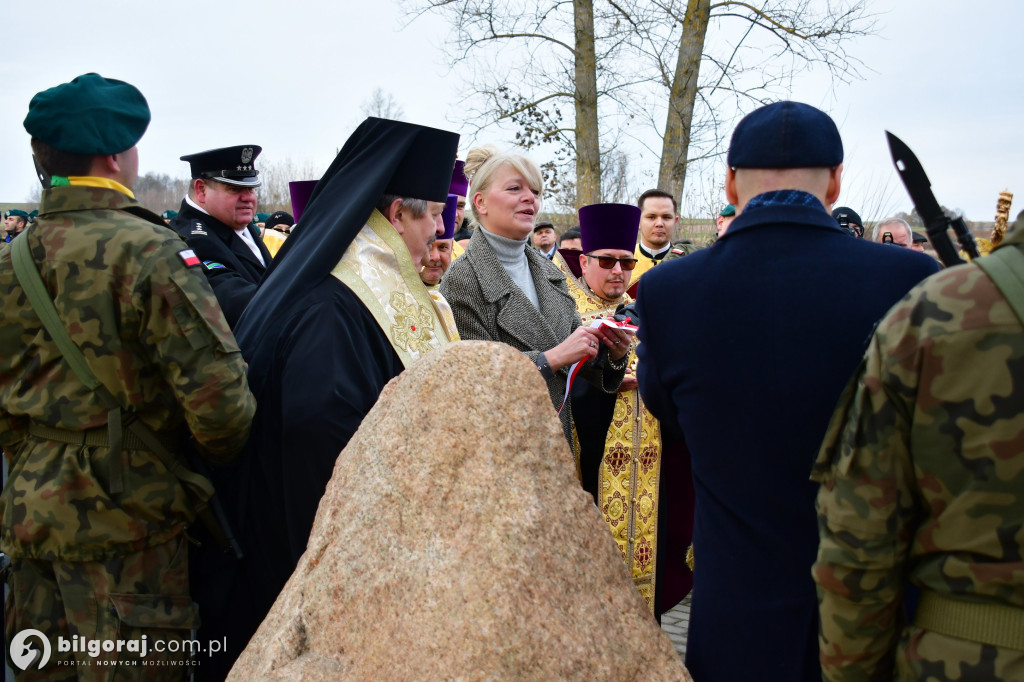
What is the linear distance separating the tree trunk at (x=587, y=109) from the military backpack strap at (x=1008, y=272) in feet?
35.8

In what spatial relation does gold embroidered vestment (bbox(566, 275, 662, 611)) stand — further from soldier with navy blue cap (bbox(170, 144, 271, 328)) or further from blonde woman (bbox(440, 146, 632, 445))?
soldier with navy blue cap (bbox(170, 144, 271, 328))

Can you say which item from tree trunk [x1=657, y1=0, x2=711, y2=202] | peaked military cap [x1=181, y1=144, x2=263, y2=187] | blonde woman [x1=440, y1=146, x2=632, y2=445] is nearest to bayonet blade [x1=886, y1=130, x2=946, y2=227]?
blonde woman [x1=440, y1=146, x2=632, y2=445]

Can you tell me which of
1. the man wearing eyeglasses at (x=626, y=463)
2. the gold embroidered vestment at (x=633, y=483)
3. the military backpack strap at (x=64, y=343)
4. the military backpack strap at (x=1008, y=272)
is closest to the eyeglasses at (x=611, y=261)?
the man wearing eyeglasses at (x=626, y=463)

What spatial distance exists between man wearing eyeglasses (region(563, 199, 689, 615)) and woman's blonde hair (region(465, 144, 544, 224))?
44 centimetres

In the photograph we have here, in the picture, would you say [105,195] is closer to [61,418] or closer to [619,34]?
[61,418]

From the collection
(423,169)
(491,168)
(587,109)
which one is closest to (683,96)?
(587,109)

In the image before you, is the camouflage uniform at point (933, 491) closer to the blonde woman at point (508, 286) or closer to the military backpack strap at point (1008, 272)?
the military backpack strap at point (1008, 272)

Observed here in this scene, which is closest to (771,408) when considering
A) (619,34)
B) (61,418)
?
(61,418)

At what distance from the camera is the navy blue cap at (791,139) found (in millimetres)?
1892

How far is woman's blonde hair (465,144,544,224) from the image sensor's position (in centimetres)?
350

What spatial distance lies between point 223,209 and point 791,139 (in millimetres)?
3639

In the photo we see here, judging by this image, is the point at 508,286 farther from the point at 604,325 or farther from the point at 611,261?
the point at 611,261

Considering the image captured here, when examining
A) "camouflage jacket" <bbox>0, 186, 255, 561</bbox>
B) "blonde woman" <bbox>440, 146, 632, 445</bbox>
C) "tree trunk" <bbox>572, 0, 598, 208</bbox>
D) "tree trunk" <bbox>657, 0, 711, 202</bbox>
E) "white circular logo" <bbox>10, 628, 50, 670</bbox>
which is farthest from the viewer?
"tree trunk" <bbox>572, 0, 598, 208</bbox>

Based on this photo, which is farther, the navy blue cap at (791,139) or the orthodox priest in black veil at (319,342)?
the orthodox priest in black veil at (319,342)
